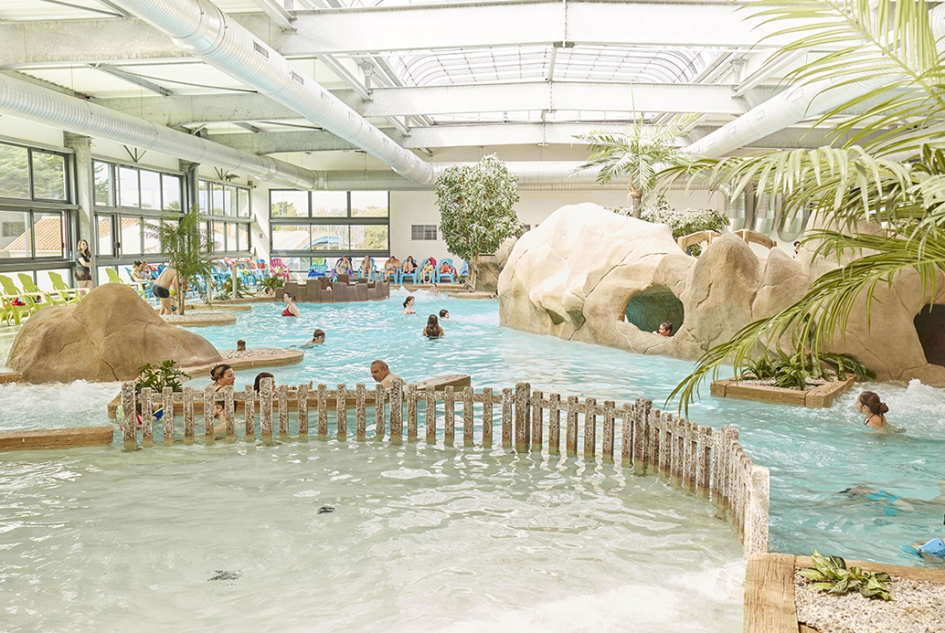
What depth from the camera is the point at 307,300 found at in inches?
930

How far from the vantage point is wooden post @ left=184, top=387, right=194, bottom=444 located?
7363 millimetres

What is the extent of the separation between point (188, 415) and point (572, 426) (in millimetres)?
3713

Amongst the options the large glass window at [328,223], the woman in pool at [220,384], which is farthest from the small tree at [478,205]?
the woman in pool at [220,384]

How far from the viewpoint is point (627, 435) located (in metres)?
6.61

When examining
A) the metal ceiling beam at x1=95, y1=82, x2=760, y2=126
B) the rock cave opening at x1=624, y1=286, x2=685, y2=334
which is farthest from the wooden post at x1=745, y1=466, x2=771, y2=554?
the metal ceiling beam at x1=95, y1=82, x2=760, y2=126

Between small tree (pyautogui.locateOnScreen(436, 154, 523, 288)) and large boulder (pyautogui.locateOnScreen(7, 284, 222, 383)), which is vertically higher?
small tree (pyautogui.locateOnScreen(436, 154, 523, 288))

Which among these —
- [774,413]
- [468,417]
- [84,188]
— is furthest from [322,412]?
[84,188]

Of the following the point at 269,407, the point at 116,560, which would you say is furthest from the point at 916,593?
the point at 269,407

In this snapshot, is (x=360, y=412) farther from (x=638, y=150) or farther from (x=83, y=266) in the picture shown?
(x=83, y=266)

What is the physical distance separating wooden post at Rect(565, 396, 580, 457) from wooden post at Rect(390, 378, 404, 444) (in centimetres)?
162

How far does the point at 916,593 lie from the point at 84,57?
12.9 metres

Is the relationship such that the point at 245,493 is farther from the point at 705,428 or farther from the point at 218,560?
the point at 705,428

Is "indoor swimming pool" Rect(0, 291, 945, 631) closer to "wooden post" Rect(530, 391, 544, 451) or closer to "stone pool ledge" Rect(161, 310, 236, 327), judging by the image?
"wooden post" Rect(530, 391, 544, 451)

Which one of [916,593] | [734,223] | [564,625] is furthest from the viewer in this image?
[734,223]
